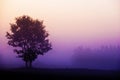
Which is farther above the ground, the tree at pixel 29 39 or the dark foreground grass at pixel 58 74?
the tree at pixel 29 39

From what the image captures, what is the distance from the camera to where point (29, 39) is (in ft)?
10.9

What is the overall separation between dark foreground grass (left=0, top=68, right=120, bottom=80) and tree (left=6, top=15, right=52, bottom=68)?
8cm

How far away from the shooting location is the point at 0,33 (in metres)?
3.40

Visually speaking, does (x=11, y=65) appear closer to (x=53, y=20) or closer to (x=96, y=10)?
(x=53, y=20)

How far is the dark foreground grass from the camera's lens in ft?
10.7

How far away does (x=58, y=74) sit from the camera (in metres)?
3.29

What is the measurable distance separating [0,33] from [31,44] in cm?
31

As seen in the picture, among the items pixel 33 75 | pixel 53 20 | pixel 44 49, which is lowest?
pixel 33 75

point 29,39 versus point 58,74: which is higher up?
point 29,39

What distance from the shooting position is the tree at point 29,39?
3316 millimetres

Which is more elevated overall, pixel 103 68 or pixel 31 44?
pixel 31 44

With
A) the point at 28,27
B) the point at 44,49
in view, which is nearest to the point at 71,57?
the point at 44,49

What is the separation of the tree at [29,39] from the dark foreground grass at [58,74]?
79mm

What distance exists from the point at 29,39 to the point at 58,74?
38cm
